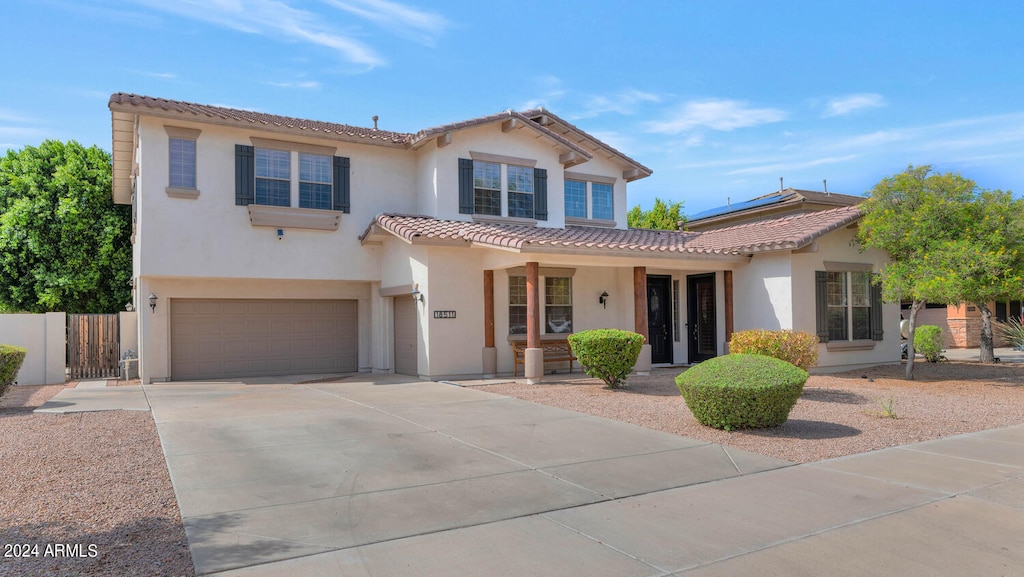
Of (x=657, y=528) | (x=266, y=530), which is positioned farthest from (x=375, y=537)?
(x=657, y=528)

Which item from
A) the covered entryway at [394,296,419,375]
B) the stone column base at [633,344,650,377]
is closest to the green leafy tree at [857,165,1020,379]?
the stone column base at [633,344,650,377]

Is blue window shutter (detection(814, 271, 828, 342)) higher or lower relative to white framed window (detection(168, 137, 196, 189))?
lower

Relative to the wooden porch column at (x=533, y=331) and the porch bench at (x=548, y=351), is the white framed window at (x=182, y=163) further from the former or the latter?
the porch bench at (x=548, y=351)

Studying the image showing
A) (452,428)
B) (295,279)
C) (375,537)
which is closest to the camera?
(375,537)

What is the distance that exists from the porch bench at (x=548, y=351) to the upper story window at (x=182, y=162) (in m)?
8.20

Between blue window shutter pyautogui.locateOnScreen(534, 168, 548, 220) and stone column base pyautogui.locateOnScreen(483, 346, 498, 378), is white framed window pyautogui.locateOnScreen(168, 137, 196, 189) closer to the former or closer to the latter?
stone column base pyautogui.locateOnScreen(483, 346, 498, 378)

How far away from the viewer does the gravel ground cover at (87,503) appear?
4422mm

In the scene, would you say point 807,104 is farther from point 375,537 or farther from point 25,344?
point 25,344

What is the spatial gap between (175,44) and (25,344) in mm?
9437

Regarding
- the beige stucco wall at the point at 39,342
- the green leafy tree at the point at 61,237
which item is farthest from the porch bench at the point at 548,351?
the green leafy tree at the point at 61,237

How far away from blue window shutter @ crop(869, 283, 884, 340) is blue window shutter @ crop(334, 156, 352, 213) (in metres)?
13.6

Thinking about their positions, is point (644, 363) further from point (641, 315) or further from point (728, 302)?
point (728, 302)

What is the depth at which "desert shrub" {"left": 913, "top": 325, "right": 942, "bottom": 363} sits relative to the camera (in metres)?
17.6

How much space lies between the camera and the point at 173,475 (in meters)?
6.55
